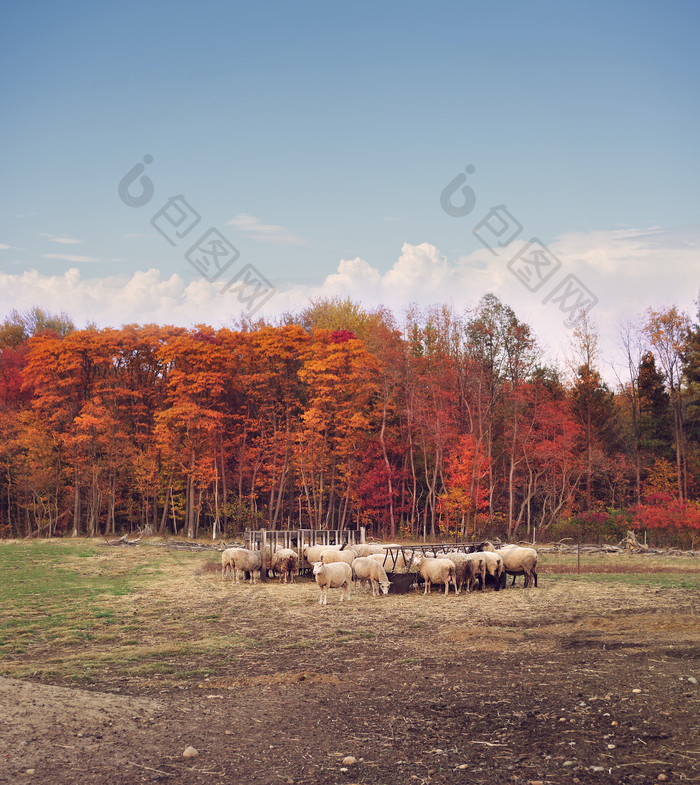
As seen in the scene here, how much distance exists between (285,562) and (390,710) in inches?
639

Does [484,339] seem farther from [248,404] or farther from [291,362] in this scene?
[248,404]

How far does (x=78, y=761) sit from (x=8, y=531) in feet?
187

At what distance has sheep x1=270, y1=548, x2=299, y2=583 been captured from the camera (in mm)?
26578

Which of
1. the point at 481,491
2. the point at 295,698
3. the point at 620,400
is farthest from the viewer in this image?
the point at 620,400

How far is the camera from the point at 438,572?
23.6 meters

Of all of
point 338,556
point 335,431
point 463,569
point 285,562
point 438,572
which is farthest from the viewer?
point 335,431

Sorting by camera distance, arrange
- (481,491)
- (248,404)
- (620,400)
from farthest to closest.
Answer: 1. (620,400)
2. (248,404)
3. (481,491)

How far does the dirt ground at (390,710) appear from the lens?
27.7 feet

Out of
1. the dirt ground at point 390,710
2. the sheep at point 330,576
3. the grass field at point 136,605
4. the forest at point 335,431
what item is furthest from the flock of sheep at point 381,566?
the forest at point 335,431

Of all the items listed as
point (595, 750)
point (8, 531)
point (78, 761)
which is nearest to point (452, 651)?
point (595, 750)

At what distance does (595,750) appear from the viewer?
879 centimetres

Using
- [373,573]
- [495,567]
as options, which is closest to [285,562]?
[373,573]

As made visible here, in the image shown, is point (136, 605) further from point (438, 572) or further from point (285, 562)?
point (438, 572)

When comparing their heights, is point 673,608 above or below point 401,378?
below
